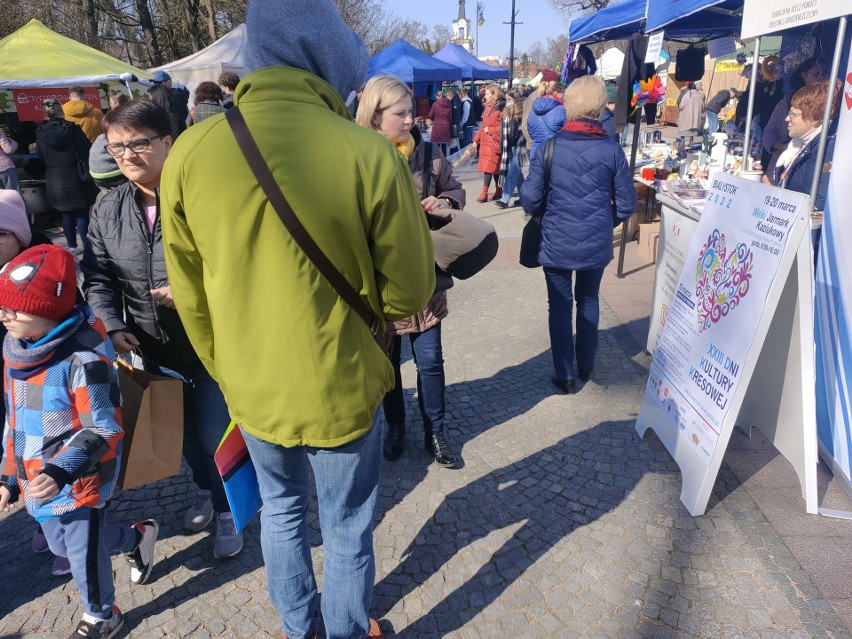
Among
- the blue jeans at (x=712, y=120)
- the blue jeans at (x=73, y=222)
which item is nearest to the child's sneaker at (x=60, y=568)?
the blue jeans at (x=73, y=222)

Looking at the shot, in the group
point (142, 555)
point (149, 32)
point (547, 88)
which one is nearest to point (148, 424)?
point (142, 555)

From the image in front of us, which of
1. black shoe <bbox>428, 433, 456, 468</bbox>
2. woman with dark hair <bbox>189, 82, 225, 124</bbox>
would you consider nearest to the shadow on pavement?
black shoe <bbox>428, 433, 456, 468</bbox>

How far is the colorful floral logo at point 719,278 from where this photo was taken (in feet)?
9.10

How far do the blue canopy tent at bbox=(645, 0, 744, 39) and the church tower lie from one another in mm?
57210

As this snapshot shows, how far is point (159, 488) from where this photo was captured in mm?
3195

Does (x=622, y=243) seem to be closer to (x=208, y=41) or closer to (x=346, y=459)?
(x=346, y=459)

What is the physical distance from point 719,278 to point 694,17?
4.92 meters

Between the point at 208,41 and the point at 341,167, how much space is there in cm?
2448

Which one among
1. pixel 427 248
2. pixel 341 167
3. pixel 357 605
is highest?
pixel 341 167

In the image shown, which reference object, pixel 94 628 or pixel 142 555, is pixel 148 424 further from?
pixel 94 628

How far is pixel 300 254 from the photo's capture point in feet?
Answer: 4.72

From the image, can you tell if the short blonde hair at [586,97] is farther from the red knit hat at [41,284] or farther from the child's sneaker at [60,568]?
the child's sneaker at [60,568]

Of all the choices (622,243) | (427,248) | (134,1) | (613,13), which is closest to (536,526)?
(427,248)

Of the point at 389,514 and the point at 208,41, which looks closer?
the point at 389,514
